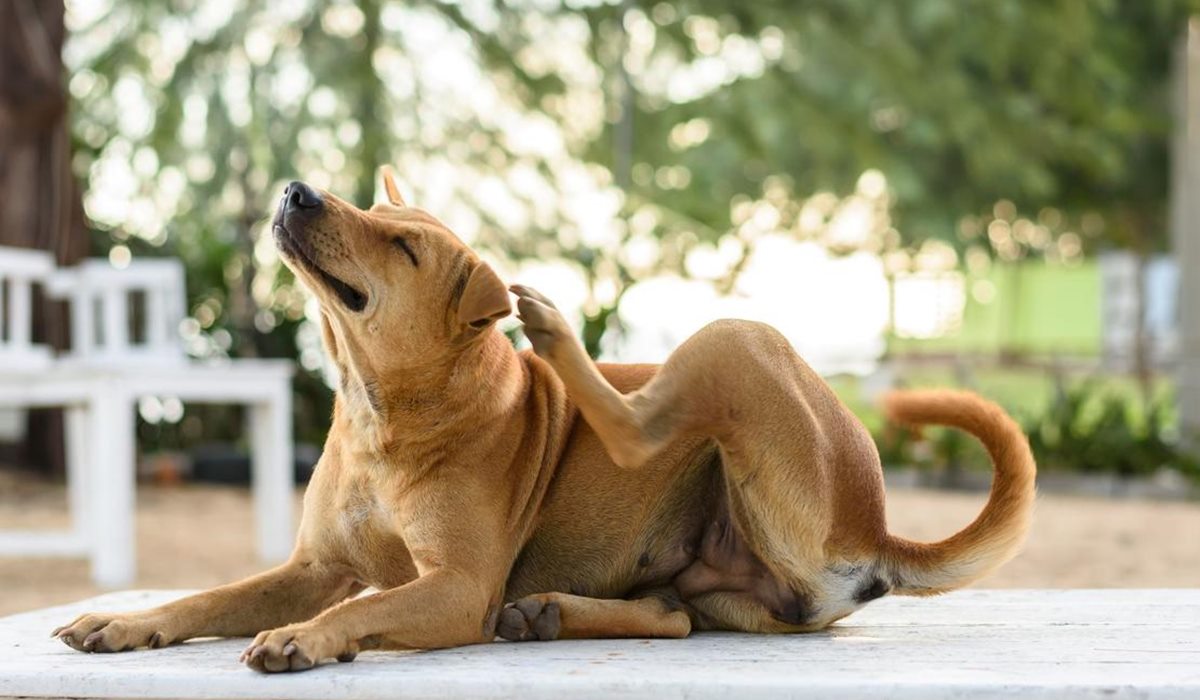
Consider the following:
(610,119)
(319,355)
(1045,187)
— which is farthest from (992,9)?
(1045,187)

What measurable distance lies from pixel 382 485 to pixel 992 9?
12.6 m

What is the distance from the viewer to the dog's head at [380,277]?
2.90m

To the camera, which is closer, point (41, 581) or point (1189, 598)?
point (1189, 598)

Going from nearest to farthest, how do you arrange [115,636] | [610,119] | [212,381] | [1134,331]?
1. [115,636]
2. [212,381]
3. [610,119]
4. [1134,331]

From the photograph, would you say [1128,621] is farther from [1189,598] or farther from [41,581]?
[41,581]

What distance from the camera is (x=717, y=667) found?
99.7 inches

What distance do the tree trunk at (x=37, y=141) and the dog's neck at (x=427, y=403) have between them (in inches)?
310

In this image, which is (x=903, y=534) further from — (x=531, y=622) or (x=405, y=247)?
(x=405, y=247)

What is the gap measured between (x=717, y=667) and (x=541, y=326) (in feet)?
2.31

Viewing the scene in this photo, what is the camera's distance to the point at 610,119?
46.6 feet

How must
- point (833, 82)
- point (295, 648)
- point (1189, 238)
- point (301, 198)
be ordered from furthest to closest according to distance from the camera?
point (833, 82) < point (1189, 238) < point (301, 198) < point (295, 648)

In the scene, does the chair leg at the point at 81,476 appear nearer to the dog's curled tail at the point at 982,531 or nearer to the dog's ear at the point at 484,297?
the dog's ear at the point at 484,297

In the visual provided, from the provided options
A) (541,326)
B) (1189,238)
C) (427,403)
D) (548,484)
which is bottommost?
(548,484)

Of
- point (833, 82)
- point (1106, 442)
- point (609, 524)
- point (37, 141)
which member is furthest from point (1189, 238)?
point (609, 524)
